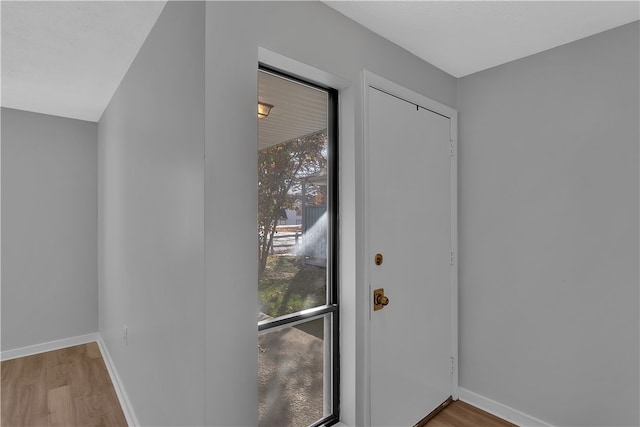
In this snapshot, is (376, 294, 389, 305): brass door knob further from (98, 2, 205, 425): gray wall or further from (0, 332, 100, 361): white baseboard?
(0, 332, 100, 361): white baseboard

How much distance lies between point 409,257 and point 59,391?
2.83 metres

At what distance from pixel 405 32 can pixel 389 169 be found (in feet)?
2.41

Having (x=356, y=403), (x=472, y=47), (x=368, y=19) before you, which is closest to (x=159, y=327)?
(x=356, y=403)

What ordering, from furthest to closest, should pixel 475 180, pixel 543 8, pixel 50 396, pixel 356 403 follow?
pixel 50 396
pixel 475 180
pixel 356 403
pixel 543 8

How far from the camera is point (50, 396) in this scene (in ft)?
8.30

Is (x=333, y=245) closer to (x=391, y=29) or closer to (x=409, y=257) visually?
(x=409, y=257)

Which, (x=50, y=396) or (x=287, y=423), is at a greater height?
(x=287, y=423)

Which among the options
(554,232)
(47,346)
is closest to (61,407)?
(47,346)

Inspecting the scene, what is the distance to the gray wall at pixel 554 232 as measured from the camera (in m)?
1.77

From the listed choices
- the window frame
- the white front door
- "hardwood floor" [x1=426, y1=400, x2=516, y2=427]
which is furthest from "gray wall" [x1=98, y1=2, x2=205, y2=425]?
"hardwood floor" [x1=426, y1=400, x2=516, y2=427]

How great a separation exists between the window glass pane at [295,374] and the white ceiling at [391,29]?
1592 mm

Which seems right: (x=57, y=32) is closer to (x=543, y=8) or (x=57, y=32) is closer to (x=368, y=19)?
(x=368, y=19)

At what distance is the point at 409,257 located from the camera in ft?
6.71

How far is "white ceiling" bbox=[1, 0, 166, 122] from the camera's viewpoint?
1638 millimetres
